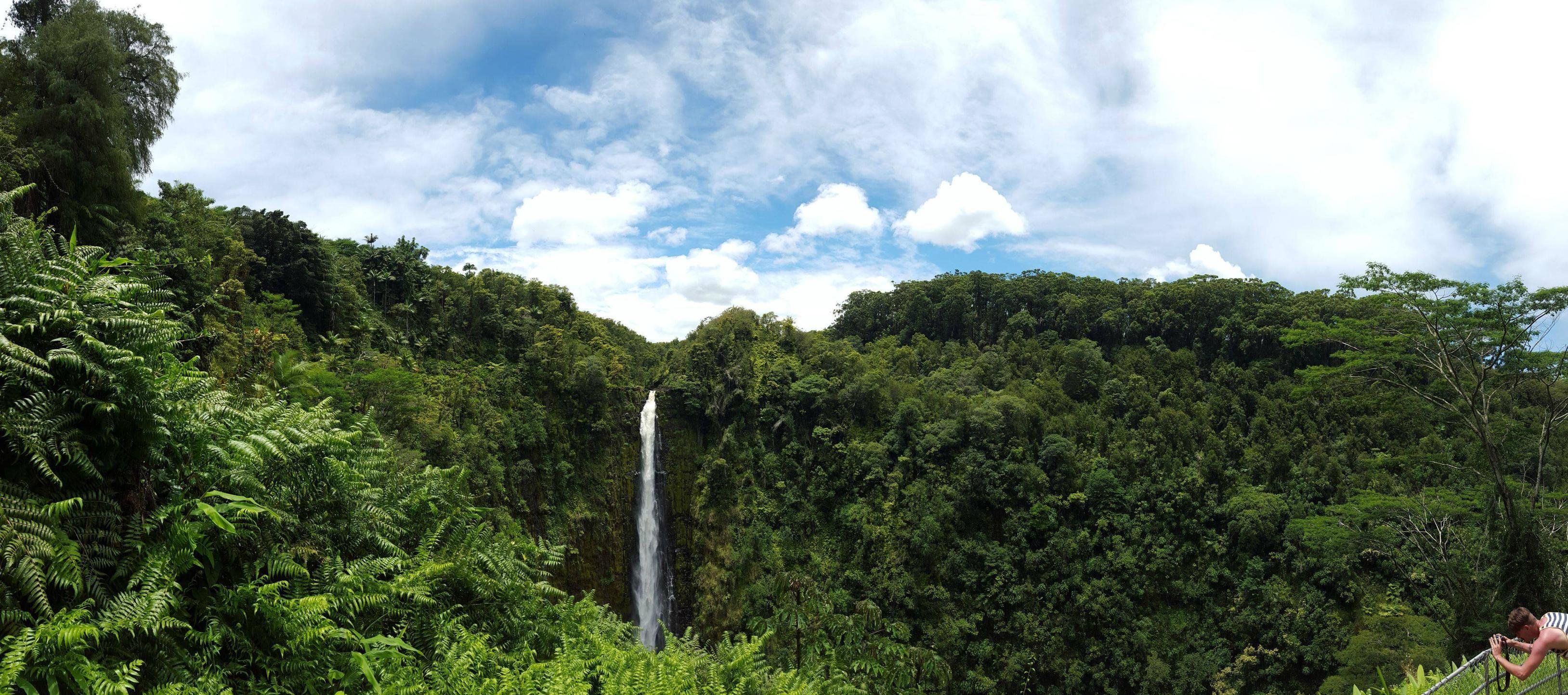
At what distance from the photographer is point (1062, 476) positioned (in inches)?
1026

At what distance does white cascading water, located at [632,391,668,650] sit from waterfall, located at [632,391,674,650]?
16 mm

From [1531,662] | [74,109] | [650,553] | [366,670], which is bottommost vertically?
[650,553]

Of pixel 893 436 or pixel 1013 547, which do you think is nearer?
pixel 1013 547

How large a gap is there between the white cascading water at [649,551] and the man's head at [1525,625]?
68.4 ft

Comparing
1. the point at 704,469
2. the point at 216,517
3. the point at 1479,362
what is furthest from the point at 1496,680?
the point at 704,469

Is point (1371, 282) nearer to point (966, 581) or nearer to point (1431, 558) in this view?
point (1431, 558)

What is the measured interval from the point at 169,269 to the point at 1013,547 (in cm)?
2439

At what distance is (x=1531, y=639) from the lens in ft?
14.2

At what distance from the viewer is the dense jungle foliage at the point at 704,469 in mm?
2826

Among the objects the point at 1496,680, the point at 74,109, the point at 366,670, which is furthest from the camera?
the point at 74,109

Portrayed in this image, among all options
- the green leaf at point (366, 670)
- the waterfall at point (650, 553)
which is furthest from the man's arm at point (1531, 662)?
the waterfall at point (650, 553)

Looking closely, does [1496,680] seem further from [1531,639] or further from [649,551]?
[649,551]

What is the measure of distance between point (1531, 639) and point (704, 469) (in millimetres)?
23650

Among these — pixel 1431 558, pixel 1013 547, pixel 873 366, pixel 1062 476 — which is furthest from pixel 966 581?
pixel 1431 558
